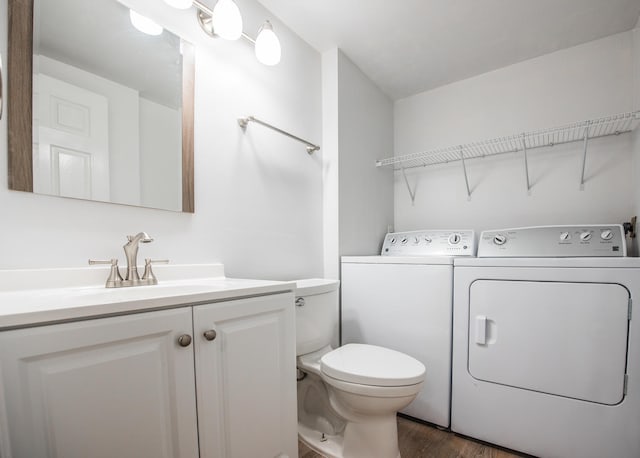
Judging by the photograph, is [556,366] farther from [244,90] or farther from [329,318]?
[244,90]

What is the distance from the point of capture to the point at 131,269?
3.48ft

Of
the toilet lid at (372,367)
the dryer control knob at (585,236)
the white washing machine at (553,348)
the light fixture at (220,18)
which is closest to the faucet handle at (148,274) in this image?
the toilet lid at (372,367)

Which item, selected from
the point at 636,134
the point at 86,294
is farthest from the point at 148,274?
the point at 636,134

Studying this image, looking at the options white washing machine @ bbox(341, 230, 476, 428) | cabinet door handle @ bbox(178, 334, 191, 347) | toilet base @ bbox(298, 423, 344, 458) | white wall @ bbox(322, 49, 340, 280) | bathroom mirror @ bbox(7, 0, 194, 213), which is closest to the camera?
cabinet door handle @ bbox(178, 334, 191, 347)

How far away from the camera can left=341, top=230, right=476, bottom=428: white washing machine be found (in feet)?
5.38

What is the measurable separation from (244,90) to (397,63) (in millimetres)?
1247

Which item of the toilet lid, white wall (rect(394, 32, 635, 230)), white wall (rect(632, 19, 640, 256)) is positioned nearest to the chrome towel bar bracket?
white wall (rect(394, 32, 635, 230))

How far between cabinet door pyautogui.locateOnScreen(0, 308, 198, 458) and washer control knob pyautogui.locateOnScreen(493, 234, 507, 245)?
5.82 feet

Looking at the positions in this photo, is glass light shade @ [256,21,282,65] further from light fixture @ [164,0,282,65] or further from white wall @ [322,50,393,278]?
white wall @ [322,50,393,278]

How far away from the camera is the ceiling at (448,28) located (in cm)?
164

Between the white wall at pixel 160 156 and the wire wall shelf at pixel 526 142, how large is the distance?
1.55m

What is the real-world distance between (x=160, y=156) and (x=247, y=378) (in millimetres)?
944

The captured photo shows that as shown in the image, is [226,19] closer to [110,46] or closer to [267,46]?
[267,46]

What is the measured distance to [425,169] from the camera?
252 cm
